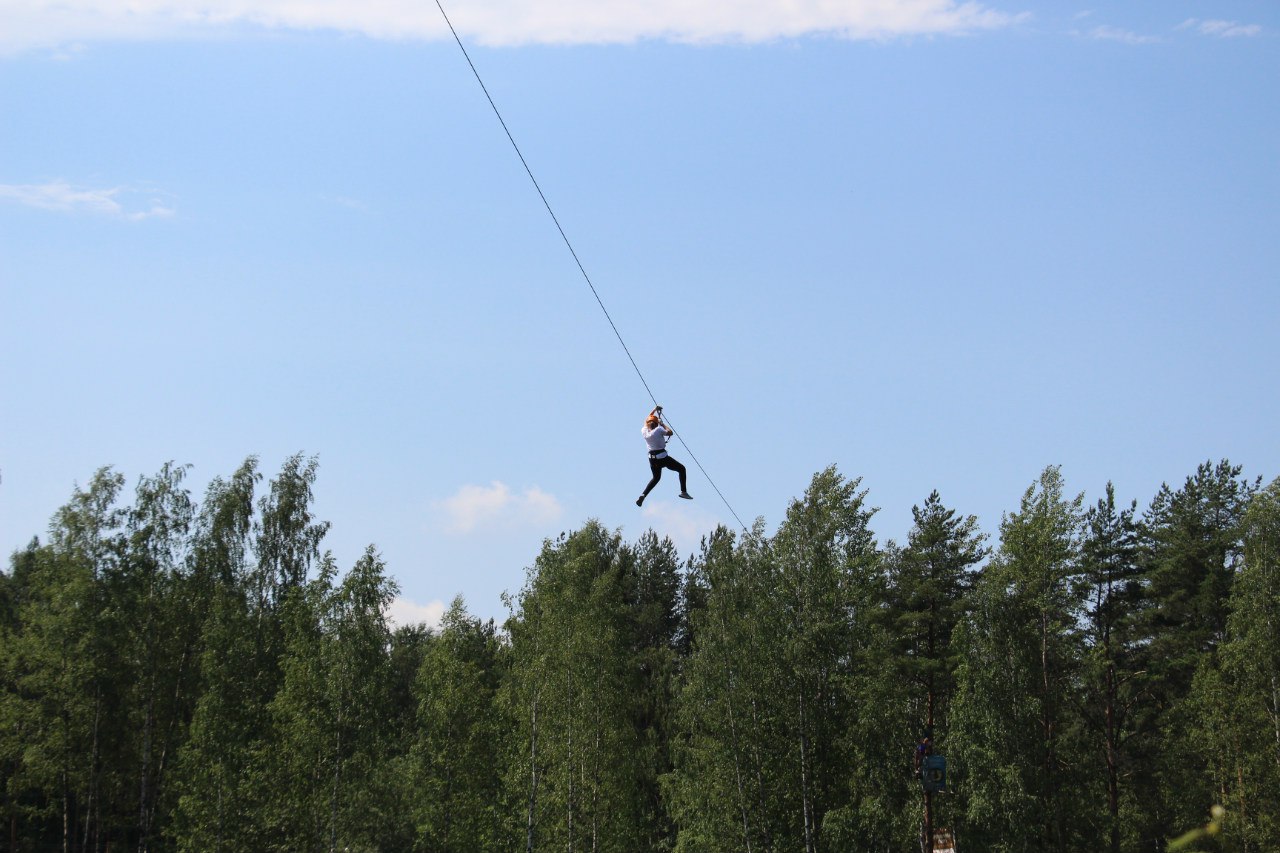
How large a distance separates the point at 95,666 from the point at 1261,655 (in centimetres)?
4002

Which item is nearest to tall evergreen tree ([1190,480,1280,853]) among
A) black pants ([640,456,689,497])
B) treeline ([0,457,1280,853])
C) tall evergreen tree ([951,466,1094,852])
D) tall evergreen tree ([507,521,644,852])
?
treeline ([0,457,1280,853])

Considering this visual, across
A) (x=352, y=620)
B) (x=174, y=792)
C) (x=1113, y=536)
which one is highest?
(x=1113, y=536)

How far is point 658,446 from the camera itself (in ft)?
63.7

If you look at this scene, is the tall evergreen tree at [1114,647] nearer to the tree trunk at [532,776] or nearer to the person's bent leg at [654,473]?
the tree trunk at [532,776]

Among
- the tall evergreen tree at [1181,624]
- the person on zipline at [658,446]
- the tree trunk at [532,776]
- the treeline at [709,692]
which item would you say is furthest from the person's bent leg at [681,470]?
the tall evergreen tree at [1181,624]

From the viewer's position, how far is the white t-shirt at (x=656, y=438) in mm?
19406

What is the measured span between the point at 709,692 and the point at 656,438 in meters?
20.3

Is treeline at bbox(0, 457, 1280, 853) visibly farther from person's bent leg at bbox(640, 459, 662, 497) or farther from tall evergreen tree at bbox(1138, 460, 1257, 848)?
person's bent leg at bbox(640, 459, 662, 497)

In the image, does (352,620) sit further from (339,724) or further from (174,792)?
(174,792)

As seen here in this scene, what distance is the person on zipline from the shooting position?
63.7 feet

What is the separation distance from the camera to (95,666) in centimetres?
4150

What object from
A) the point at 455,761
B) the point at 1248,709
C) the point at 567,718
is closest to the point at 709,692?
the point at 567,718

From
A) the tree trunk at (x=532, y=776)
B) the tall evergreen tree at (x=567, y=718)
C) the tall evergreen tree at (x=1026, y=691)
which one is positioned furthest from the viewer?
the tall evergreen tree at (x=567, y=718)

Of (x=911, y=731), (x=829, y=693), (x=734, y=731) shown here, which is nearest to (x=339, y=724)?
(x=734, y=731)
